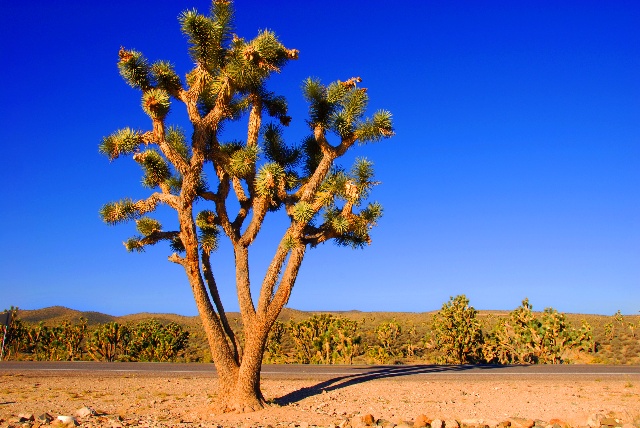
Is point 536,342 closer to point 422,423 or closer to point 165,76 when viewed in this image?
point 422,423

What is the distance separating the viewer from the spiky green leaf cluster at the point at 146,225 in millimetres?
11453

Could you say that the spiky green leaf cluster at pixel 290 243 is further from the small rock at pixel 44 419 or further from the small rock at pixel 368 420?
the small rock at pixel 44 419

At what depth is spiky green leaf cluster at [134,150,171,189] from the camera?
35.9 feet

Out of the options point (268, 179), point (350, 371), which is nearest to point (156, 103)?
point (268, 179)

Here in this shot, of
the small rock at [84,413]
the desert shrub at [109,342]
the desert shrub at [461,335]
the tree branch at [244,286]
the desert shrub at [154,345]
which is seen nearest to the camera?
the small rock at [84,413]

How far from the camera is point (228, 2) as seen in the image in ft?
35.5

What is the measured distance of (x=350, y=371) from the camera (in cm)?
1633

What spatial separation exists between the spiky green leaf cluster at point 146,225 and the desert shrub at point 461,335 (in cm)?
1397

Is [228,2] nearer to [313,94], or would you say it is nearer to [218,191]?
[313,94]

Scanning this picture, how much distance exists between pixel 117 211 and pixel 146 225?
67cm

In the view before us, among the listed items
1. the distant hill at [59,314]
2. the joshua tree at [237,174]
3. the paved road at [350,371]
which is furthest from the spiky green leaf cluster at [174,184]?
the distant hill at [59,314]

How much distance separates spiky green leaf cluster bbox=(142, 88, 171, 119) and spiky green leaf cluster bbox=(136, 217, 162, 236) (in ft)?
7.12

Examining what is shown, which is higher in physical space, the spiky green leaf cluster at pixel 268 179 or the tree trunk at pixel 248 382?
the spiky green leaf cluster at pixel 268 179

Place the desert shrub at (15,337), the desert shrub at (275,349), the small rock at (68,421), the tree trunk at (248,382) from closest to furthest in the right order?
the small rock at (68,421)
the tree trunk at (248,382)
the desert shrub at (275,349)
the desert shrub at (15,337)
